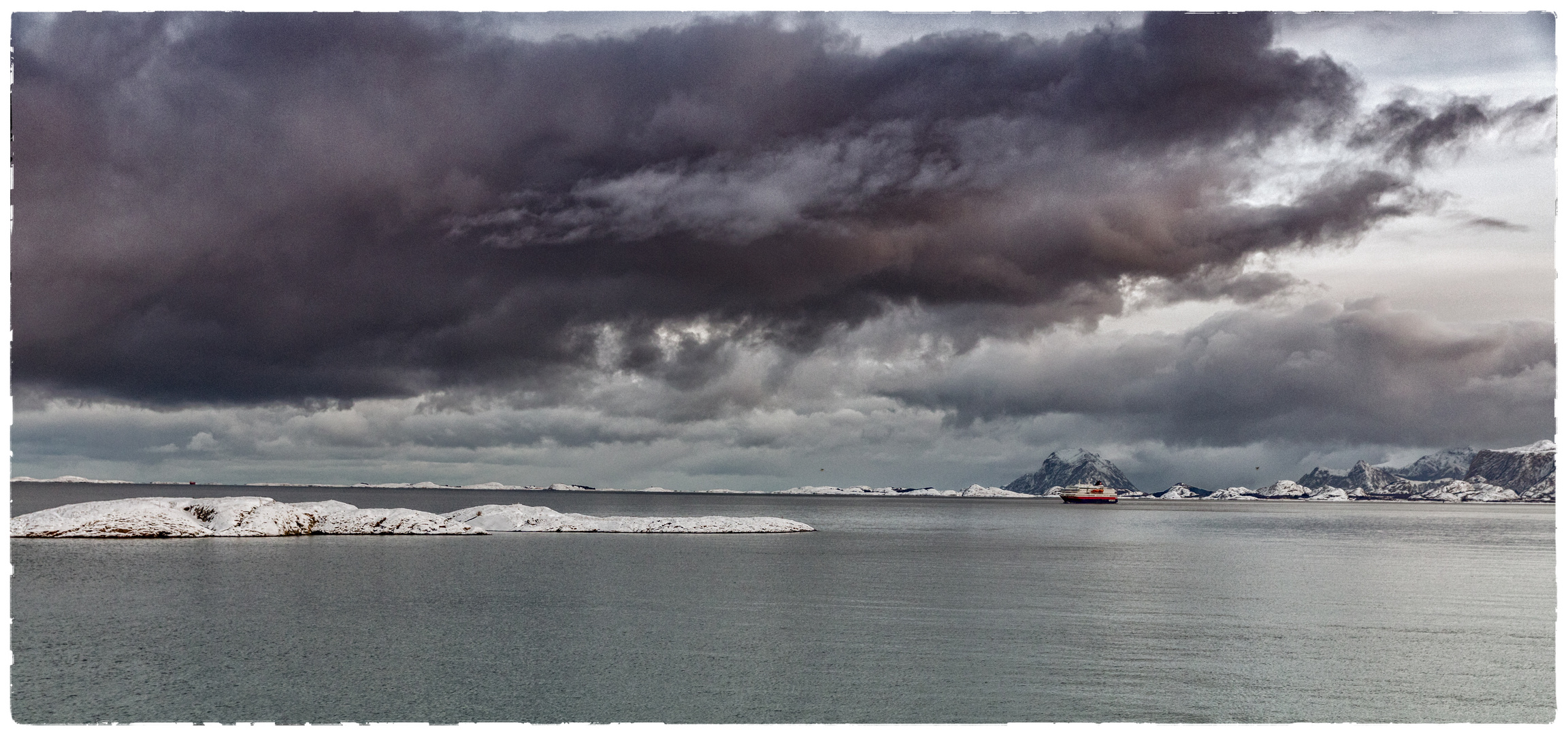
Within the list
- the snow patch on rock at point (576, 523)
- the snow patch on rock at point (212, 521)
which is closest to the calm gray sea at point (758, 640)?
the snow patch on rock at point (212, 521)

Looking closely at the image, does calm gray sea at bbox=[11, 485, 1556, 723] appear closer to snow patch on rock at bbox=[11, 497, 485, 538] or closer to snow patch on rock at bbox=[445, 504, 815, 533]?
snow patch on rock at bbox=[11, 497, 485, 538]

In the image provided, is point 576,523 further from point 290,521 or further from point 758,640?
point 758,640

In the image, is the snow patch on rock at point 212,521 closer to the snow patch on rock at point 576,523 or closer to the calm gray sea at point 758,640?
the snow patch on rock at point 576,523

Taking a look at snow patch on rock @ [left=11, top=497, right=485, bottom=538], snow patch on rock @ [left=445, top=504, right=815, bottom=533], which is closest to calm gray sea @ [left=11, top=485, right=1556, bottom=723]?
snow patch on rock @ [left=11, top=497, right=485, bottom=538]

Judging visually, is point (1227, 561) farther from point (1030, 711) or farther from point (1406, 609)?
point (1030, 711)

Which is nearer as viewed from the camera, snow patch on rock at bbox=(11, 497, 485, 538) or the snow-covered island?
snow patch on rock at bbox=(11, 497, 485, 538)

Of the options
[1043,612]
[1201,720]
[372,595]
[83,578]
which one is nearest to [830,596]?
[1043,612]

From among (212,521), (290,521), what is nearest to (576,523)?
(290,521)
